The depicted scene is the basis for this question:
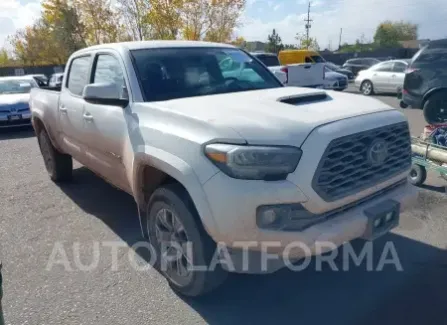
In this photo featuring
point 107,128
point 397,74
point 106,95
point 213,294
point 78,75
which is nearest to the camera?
point 213,294

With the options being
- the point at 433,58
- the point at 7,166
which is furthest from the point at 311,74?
the point at 7,166

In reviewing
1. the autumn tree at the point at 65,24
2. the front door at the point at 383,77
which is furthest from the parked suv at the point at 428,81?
the autumn tree at the point at 65,24

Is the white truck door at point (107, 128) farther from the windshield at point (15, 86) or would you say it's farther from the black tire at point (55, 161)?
the windshield at point (15, 86)

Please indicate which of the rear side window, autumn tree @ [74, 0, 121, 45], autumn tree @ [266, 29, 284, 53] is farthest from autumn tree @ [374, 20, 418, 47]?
the rear side window

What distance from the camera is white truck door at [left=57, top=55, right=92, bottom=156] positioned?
447 centimetres

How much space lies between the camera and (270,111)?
2865mm

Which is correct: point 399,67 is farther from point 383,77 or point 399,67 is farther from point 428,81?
point 428,81

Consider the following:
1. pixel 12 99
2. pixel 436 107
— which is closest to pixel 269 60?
pixel 436 107

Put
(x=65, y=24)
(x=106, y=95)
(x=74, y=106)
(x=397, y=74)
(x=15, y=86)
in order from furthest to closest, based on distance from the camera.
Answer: (x=65, y=24) < (x=397, y=74) < (x=15, y=86) < (x=74, y=106) < (x=106, y=95)

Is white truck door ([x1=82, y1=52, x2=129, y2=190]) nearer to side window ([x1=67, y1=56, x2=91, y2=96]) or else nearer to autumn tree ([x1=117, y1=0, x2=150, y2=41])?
side window ([x1=67, y1=56, x2=91, y2=96])

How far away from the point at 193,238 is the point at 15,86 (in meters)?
11.9

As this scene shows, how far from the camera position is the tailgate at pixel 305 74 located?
50.5 feet

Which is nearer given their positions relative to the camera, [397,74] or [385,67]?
[397,74]

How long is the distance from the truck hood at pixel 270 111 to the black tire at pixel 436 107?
6033 mm
